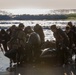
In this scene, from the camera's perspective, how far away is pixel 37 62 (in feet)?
50.6

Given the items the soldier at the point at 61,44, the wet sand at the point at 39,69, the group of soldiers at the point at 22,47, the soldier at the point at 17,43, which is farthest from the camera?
the soldier at the point at 17,43

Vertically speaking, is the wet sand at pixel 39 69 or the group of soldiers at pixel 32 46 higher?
the group of soldiers at pixel 32 46

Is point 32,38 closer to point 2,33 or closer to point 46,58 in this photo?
point 46,58

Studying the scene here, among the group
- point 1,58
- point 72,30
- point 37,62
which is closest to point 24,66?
point 37,62

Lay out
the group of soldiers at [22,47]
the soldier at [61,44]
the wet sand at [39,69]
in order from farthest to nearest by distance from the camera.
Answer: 1. the group of soldiers at [22,47]
2. the soldier at [61,44]
3. the wet sand at [39,69]

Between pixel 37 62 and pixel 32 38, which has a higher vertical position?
pixel 32 38

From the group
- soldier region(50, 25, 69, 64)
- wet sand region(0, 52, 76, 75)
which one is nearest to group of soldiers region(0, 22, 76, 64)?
soldier region(50, 25, 69, 64)

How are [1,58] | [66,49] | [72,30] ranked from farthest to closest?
1. [1,58]
2. [72,30]
3. [66,49]

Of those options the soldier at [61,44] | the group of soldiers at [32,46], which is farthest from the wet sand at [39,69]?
the soldier at [61,44]

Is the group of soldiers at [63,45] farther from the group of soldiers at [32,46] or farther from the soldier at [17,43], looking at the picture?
the soldier at [17,43]

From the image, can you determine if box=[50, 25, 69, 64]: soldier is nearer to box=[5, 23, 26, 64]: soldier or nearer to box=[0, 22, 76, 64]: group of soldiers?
box=[0, 22, 76, 64]: group of soldiers

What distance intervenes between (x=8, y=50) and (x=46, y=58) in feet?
5.60

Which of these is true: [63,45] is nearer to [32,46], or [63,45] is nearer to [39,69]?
[32,46]

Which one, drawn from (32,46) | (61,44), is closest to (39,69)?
(32,46)
